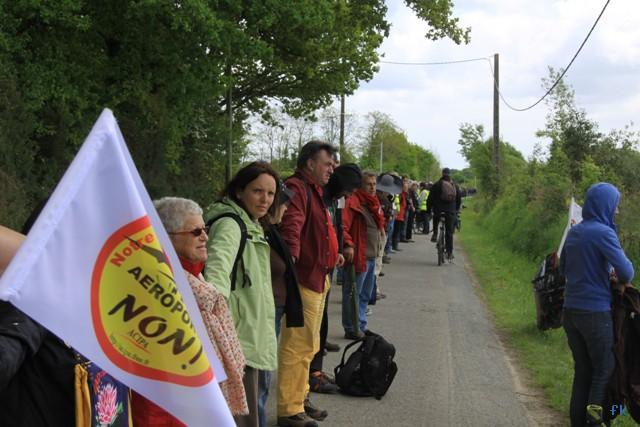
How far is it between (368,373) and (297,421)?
1.18m

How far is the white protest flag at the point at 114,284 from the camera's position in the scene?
1.89 m

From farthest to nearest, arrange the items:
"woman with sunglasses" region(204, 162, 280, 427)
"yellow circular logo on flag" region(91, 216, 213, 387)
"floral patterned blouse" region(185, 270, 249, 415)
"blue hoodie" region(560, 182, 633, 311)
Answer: "blue hoodie" region(560, 182, 633, 311), "woman with sunglasses" region(204, 162, 280, 427), "floral patterned blouse" region(185, 270, 249, 415), "yellow circular logo on flag" region(91, 216, 213, 387)

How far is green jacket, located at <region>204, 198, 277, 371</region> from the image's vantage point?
4.17 m

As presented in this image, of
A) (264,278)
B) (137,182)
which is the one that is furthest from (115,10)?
(137,182)

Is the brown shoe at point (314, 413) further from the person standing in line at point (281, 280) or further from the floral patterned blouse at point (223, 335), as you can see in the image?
the floral patterned blouse at point (223, 335)

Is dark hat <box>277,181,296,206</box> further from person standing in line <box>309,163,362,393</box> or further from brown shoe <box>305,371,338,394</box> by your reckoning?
brown shoe <box>305,371,338,394</box>

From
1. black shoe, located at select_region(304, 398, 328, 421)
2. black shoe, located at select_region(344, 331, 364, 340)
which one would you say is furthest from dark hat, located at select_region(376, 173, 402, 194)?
black shoe, located at select_region(304, 398, 328, 421)

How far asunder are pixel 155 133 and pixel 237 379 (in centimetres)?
1276

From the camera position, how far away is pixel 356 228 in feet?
28.5

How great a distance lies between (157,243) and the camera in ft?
6.91

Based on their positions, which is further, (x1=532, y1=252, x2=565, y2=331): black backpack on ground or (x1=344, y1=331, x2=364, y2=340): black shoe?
(x1=344, y1=331, x2=364, y2=340): black shoe

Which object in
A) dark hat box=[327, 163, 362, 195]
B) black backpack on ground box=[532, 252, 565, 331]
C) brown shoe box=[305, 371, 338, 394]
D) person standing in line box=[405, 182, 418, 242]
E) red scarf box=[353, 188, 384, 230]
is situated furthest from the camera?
person standing in line box=[405, 182, 418, 242]

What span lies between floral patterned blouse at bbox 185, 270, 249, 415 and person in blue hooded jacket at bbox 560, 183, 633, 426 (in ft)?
8.80

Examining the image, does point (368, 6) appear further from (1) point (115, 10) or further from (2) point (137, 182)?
(2) point (137, 182)
